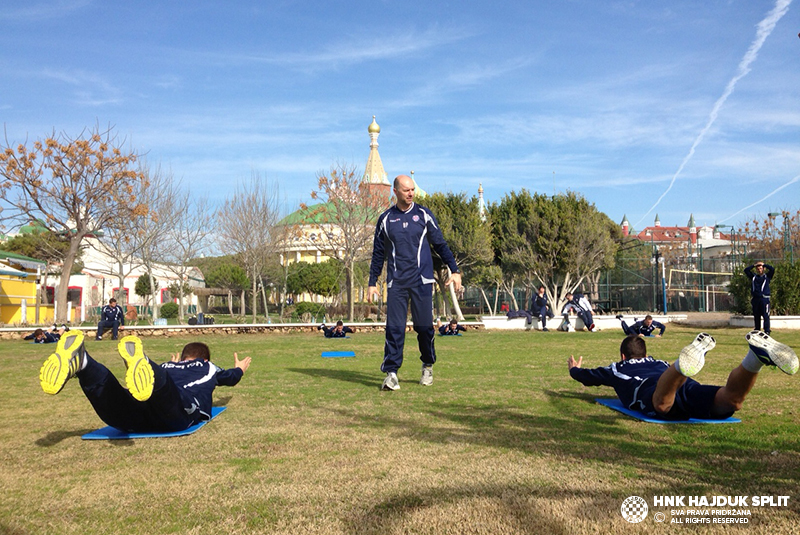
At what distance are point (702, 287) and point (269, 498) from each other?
3069 cm

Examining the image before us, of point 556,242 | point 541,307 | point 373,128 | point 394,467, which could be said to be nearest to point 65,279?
point 541,307

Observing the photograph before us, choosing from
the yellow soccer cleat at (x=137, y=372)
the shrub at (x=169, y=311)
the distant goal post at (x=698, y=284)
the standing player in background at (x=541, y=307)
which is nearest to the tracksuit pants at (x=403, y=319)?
the yellow soccer cleat at (x=137, y=372)

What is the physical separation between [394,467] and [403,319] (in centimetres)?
356


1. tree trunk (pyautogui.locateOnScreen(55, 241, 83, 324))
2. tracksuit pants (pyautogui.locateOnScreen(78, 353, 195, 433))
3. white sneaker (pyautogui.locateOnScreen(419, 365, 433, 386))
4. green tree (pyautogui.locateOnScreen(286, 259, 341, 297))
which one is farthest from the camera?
green tree (pyautogui.locateOnScreen(286, 259, 341, 297))

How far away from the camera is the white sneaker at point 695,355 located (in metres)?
3.68

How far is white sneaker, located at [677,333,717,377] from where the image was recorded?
12.1ft

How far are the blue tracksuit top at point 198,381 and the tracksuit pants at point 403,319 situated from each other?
6.84 feet

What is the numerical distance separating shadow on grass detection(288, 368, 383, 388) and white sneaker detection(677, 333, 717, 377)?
3.96 meters

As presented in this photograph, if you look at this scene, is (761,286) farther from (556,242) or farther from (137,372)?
(137,372)

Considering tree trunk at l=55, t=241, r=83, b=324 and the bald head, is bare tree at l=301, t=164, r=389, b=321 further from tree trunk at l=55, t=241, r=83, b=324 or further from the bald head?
the bald head

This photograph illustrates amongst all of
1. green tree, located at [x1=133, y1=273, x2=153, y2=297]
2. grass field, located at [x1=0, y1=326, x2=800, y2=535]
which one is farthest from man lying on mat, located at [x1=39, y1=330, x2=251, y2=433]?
green tree, located at [x1=133, y1=273, x2=153, y2=297]

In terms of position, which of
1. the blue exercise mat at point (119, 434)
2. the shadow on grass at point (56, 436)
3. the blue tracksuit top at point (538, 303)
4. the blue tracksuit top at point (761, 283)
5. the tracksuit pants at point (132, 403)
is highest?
the blue tracksuit top at point (761, 283)

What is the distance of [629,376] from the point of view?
5066mm

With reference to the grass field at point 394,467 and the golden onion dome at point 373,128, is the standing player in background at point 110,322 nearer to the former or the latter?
the grass field at point 394,467
